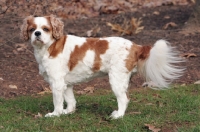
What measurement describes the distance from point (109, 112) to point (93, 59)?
93 cm

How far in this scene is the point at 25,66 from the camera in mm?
10547

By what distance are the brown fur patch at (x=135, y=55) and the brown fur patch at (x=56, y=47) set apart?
93 centimetres

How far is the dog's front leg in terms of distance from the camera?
24.7 ft

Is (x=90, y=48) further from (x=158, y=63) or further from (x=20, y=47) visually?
(x=20, y=47)

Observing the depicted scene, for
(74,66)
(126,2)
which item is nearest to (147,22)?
(126,2)

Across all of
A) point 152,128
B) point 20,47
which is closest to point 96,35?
point 20,47

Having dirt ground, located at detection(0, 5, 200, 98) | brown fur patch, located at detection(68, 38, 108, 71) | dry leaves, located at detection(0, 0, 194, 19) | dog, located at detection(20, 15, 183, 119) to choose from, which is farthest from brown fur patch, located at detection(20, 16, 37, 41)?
dry leaves, located at detection(0, 0, 194, 19)

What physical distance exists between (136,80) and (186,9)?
20.1ft

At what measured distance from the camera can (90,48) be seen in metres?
7.43

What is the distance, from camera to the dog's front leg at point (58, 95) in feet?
24.7

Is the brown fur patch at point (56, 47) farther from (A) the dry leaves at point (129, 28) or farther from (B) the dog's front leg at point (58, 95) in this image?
(A) the dry leaves at point (129, 28)

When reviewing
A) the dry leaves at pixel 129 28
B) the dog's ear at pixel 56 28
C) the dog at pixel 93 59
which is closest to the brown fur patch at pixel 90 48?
Result: the dog at pixel 93 59

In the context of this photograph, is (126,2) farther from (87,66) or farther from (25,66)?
(87,66)

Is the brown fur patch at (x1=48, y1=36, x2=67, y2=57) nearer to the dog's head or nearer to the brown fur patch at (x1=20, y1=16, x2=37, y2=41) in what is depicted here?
the dog's head
